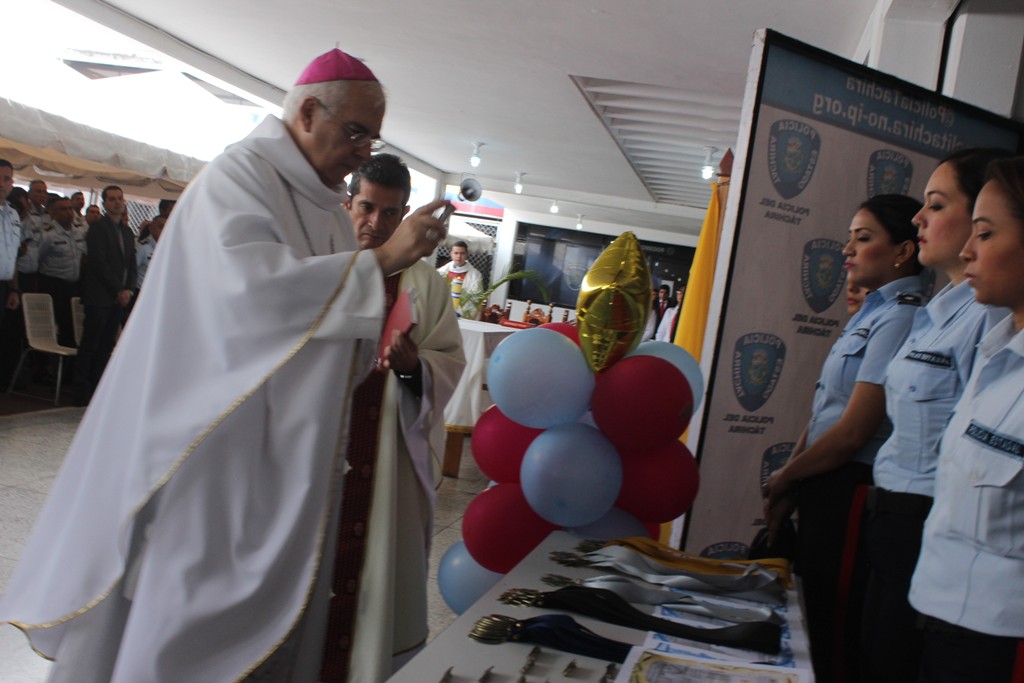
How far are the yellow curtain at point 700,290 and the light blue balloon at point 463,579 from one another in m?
1.59

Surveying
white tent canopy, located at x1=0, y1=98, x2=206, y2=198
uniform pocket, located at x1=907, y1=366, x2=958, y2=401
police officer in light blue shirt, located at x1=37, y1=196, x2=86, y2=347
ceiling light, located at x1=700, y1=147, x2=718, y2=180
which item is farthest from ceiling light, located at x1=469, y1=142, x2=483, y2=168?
uniform pocket, located at x1=907, y1=366, x2=958, y2=401

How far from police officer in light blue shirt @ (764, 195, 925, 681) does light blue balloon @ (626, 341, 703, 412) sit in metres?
0.34

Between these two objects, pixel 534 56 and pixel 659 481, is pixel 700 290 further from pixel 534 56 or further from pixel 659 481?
pixel 534 56

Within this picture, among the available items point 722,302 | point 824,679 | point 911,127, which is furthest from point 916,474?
point 911,127

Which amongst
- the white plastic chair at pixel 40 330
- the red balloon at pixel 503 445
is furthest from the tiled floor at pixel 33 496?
the red balloon at pixel 503 445

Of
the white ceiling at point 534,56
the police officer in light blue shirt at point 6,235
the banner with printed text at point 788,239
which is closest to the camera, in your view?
the banner with printed text at point 788,239

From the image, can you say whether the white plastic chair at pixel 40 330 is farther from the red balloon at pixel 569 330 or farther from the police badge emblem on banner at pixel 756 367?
the police badge emblem on banner at pixel 756 367

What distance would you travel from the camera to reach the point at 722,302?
270cm

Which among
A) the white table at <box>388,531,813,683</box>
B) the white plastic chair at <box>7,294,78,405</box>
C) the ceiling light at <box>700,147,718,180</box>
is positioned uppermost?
the ceiling light at <box>700,147,718,180</box>

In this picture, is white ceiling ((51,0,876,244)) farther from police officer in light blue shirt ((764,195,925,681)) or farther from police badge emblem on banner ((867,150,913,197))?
police officer in light blue shirt ((764,195,925,681))

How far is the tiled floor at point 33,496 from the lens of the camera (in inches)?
115

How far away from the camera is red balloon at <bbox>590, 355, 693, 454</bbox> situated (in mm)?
2070

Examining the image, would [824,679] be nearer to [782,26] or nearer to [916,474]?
[916,474]

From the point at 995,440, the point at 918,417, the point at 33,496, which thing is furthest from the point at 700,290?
the point at 33,496
